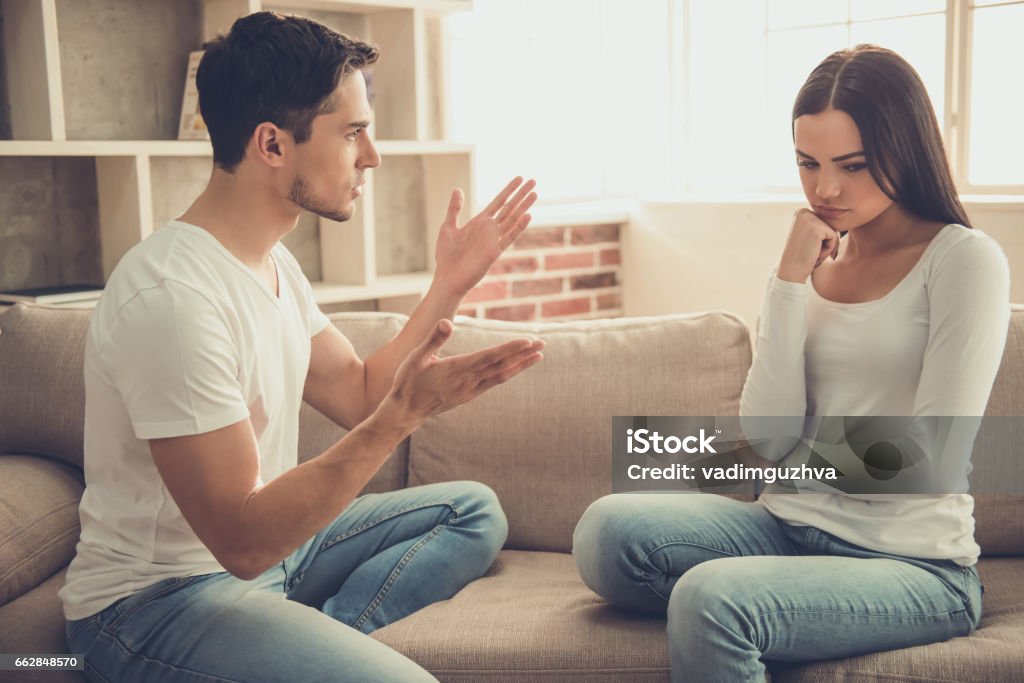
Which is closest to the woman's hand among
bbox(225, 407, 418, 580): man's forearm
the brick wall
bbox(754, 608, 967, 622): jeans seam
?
bbox(754, 608, 967, 622): jeans seam

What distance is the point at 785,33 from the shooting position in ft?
13.5

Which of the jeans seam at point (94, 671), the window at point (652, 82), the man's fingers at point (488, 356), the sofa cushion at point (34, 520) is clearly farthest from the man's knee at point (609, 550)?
the window at point (652, 82)

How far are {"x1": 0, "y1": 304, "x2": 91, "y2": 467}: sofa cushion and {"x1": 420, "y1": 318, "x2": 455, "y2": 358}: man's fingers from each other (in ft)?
3.66

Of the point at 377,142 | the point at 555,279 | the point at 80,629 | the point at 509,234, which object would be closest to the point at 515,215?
the point at 509,234

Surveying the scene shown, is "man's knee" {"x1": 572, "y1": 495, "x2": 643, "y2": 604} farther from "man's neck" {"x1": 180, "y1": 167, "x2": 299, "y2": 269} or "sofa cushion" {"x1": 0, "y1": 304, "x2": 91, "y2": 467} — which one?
"sofa cushion" {"x1": 0, "y1": 304, "x2": 91, "y2": 467}

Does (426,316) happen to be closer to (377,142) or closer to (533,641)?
(533,641)

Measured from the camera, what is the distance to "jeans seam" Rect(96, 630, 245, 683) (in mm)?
1516

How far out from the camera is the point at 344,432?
2.30 metres

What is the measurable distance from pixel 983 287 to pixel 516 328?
1025 mm

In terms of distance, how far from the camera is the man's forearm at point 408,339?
198cm

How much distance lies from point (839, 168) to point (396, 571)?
1008mm

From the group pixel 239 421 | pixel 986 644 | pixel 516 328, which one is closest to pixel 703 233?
pixel 516 328

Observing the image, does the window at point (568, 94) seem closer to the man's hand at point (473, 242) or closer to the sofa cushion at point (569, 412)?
the sofa cushion at point (569, 412)

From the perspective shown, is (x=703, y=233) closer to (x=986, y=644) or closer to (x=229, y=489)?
(x=986, y=644)
